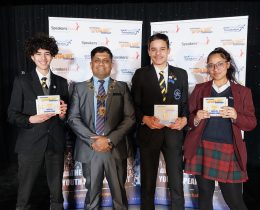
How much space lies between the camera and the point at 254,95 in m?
4.93

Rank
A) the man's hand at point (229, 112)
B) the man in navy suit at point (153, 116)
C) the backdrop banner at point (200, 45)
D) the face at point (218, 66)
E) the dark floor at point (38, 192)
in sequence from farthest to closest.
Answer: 1. the dark floor at point (38, 192)
2. the backdrop banner at point (200, 45)
3. the man in navy suit at point (153, 116)
4. the face at point (218, 66)
5. the man's hand at point (229, 112)

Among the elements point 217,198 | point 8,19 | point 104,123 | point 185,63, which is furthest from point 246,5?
point 8,19

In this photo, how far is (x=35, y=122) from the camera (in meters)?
2.49

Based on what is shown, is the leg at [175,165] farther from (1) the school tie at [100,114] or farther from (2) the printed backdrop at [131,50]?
(2) the printed backdrop at [131,50]

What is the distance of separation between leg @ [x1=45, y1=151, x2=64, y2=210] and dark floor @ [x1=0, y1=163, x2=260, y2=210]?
763 millimetres

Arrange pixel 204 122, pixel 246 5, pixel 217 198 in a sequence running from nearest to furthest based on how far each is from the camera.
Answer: pixel 204 122 → pixel 217 198 → pixel 246 5

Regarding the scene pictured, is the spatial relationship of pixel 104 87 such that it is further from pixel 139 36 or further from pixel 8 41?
pixel 8 41

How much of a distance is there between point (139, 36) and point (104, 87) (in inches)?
44.7

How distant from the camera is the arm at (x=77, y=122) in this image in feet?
8.49

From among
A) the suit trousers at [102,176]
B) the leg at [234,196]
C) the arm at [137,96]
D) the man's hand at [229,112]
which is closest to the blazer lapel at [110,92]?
the arm at [137,96]

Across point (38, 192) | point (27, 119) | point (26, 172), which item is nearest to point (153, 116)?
point (27, 119)

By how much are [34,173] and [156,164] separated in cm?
115

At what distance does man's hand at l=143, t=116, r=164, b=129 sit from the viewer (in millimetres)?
2633

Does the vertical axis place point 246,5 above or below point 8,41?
above
